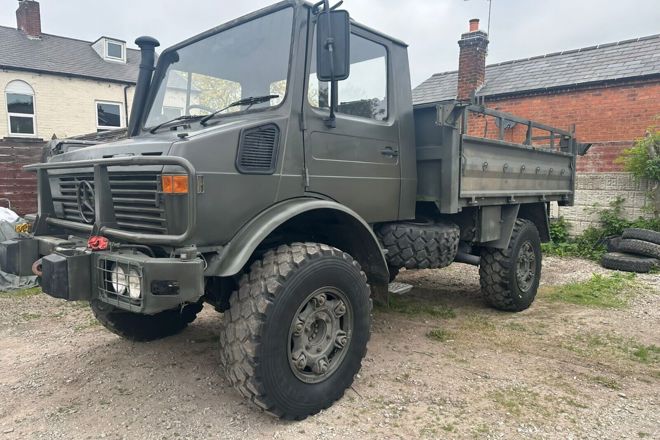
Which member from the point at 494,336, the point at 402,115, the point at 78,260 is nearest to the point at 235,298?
the point at 78,260

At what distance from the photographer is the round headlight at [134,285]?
8.16 feet

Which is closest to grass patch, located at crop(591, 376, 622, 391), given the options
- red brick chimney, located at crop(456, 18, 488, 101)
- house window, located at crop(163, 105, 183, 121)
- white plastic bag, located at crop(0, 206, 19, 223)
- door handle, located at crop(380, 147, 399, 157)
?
door handle, located at crop(380, 147, 399, 157)

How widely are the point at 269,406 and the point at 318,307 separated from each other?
66cm

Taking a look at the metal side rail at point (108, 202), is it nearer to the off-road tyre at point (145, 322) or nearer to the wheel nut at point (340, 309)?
the off-road tyre at point (145, 322)

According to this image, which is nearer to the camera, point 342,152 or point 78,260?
point 78,260

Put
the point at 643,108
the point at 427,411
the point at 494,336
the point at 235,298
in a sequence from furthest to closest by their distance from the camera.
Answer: the point at 643,108
the point at 494,336
the point at 427,411
the point at 235,298

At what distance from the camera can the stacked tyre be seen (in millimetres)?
7363

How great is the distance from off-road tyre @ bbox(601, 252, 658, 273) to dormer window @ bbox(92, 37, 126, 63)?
20.6 meters

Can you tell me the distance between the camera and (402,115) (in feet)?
13.0

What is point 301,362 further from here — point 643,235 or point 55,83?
point 55,83

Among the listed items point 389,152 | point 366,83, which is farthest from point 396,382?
point 366,83

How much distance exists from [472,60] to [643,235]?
26.3 ft

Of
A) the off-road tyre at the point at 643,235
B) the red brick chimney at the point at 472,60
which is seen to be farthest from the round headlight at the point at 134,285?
the red brick chimney at the point at 472,60

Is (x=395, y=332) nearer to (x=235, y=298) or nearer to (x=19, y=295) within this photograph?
(x=235, y=298)
